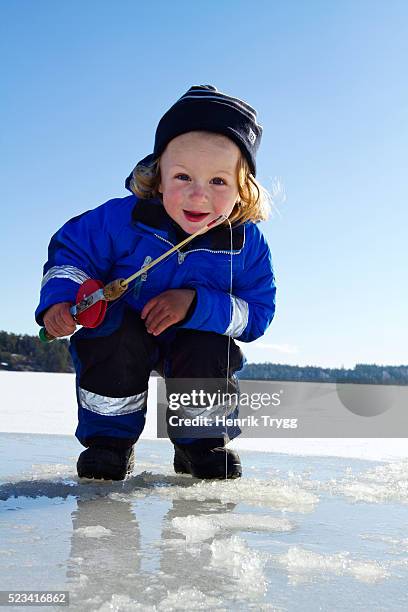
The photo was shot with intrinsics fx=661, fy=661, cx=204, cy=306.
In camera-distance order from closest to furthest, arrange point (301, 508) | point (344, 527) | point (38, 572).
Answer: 1. point (38, 572)
2. point (344, 527)
3. point (301, 508)

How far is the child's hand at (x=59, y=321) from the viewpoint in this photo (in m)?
1.62

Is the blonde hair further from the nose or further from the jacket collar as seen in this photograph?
the nose

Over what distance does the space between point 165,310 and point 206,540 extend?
80 cm

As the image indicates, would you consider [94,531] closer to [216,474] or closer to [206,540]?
[206,540]

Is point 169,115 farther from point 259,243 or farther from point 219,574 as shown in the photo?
point 219,574

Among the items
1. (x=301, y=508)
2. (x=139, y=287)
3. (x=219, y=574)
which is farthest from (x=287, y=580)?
(x=139, y=287)

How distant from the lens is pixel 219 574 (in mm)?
802

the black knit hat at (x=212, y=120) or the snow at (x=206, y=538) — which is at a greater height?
the black knit hat at (x=212, y=120)

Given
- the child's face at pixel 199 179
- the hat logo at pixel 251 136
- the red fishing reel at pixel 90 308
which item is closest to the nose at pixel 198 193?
the child's face at pixel 199 179

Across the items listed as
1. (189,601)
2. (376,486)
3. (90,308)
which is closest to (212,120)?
(90,308)

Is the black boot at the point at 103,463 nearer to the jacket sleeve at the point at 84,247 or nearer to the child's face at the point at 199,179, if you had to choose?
the jacket sleeve at the point at 84,247

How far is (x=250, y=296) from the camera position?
1965mm

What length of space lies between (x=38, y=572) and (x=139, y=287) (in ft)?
3.81

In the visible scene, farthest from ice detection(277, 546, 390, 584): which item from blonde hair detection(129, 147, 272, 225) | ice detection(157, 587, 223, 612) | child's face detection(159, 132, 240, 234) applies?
blonde hair detection(129, 147, 272, 225)
